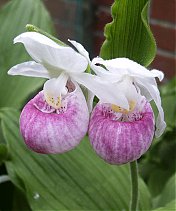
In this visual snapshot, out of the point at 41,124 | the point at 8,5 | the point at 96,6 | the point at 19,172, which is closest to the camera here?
the point at 41,124

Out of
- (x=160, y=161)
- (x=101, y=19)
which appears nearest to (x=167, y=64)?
(x=101, y=19)

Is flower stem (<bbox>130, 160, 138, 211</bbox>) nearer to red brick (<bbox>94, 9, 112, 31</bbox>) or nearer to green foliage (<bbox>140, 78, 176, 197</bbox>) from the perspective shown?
green foliage (<bbox>140, 78, 176, 197</bbox>)

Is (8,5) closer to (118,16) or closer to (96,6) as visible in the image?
(118,16)

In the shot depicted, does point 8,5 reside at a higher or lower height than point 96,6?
higher

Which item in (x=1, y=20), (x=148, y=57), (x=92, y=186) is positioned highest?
(x=148, y=57)

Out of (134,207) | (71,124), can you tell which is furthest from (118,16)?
(134,207)

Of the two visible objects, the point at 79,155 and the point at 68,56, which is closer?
the point at 68,56

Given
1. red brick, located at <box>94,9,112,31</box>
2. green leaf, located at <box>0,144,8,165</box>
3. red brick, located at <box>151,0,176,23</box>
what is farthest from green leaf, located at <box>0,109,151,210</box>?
red brick, located at <box>94,9,112,31</box>
